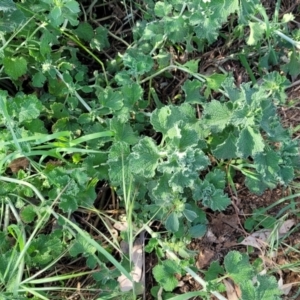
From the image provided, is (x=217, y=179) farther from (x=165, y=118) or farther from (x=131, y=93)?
(x=131, y=93)

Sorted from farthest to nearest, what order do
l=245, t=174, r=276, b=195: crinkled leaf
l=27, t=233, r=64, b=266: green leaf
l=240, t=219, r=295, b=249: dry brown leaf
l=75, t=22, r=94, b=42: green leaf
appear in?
l=75, t=22, r=94, b=42: green leaf, l=240, t=219, r=295, b=249: dry brown leaf, l=245, t=174, r=276, b=195: crinkled leaf, l=27, t=233, r=64, b=266: green leaf

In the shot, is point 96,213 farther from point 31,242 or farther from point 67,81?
point 67,81

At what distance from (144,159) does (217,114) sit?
339mm

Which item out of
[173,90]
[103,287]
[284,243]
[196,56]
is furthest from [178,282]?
[196,56]

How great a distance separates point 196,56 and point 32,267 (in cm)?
125

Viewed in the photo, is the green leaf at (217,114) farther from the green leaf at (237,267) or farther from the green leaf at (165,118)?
the green leaf at (237,267)

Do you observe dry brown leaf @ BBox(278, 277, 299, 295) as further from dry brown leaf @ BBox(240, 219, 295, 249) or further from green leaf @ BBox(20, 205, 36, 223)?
green leaf @ BBox(20, 205, 36, 223)

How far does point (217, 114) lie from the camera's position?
1989 mm

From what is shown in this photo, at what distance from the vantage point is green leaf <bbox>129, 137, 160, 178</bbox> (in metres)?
1.88

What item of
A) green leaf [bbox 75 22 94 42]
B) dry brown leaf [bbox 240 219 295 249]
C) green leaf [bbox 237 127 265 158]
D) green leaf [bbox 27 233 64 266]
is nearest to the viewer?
green leaf [bbox 237 127 265 158]

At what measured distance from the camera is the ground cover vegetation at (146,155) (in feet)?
6.29

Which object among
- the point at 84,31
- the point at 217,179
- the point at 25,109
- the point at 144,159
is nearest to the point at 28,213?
the point at 25,109

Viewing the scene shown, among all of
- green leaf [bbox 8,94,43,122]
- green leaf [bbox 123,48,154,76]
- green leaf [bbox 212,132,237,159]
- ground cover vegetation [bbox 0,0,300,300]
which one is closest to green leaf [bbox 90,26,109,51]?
ground cover vegetation [bbox 0,0,300,300]

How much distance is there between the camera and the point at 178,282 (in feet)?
7.03
